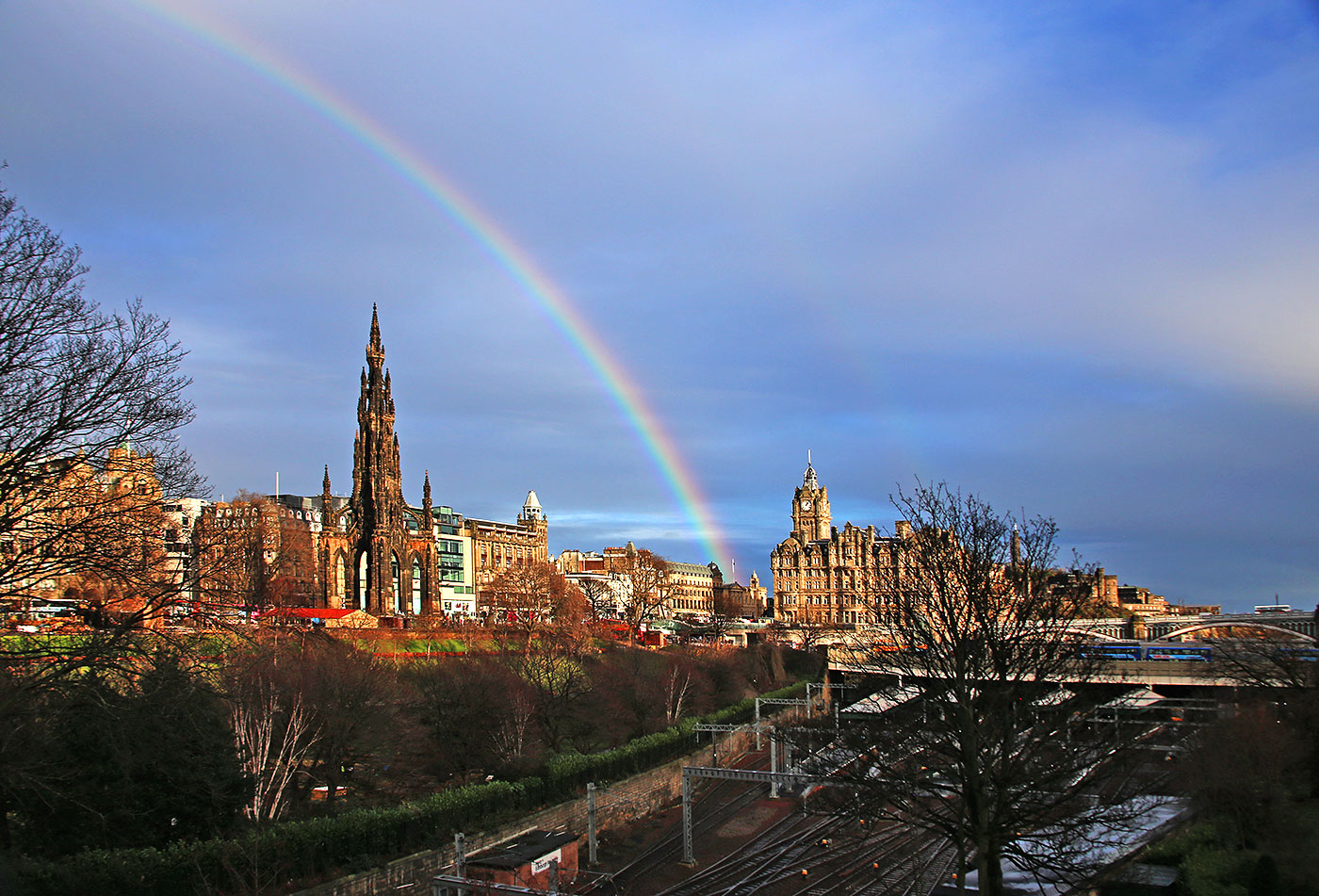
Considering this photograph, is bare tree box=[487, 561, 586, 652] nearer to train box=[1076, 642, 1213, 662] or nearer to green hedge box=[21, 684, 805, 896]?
green hedge box=[21, 684, 805, 896]

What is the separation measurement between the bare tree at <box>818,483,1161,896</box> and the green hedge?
42.3ft

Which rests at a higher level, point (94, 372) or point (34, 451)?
point (94, 372)

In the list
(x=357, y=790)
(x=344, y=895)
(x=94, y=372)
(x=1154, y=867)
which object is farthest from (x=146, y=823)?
(x=1154, y=867)

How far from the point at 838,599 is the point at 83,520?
12110 cm

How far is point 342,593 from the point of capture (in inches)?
4368

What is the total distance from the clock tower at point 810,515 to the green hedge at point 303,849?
115685mm

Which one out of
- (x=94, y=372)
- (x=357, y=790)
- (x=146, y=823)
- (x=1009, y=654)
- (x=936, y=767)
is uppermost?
(x=94, y=372)

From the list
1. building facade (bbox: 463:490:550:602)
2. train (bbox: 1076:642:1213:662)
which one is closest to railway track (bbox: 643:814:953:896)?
train (bbox: 1076:642:1213:662)

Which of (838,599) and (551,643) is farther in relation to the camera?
(838,599)

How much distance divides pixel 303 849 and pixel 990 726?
16.1m

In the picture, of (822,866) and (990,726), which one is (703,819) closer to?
(822,866)

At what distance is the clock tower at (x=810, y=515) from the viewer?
14800 centimetres

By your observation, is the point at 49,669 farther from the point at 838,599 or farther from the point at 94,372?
the point at 838,599

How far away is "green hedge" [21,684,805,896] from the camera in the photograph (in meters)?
18.1
